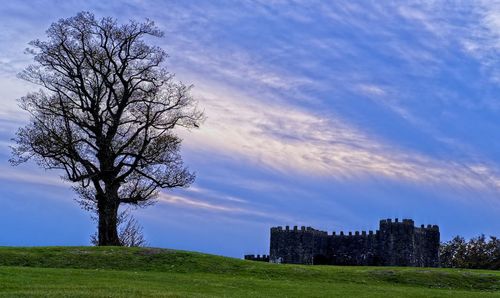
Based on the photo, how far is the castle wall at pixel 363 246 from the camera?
247 ft

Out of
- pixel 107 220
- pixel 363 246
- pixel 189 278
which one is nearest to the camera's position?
pixel 189 278

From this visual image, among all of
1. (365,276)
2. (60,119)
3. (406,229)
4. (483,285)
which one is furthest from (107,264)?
(406,229)

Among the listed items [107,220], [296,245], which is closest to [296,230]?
[296,245]

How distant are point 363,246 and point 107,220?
127 ft

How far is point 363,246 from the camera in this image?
258 ft

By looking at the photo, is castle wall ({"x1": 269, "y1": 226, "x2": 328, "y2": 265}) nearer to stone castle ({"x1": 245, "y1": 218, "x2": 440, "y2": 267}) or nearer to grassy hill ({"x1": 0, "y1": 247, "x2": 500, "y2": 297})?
stone castle ({"x1": 245, "y1": 218, "x2": 440, "y2": 267})

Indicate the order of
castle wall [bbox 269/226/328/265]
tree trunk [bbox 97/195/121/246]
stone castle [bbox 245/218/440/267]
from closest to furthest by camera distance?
tree trunk [bbox 97/195/121/246] < stone castle [bbox 245/218/440/267] < castle wall [bbox 269/226/328/265]

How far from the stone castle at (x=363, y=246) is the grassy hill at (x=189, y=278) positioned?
123 ft

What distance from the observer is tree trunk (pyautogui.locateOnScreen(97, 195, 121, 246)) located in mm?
48719

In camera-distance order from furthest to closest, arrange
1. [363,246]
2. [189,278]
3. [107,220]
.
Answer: [363,246]
[107,220]
[189,278]

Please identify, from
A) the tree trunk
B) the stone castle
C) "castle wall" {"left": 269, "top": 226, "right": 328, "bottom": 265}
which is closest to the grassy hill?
the tree trunk

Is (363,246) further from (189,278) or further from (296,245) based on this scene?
(189,278)

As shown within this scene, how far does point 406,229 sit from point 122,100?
130 ft

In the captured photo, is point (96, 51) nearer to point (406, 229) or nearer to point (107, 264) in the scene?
point (107, 264)
